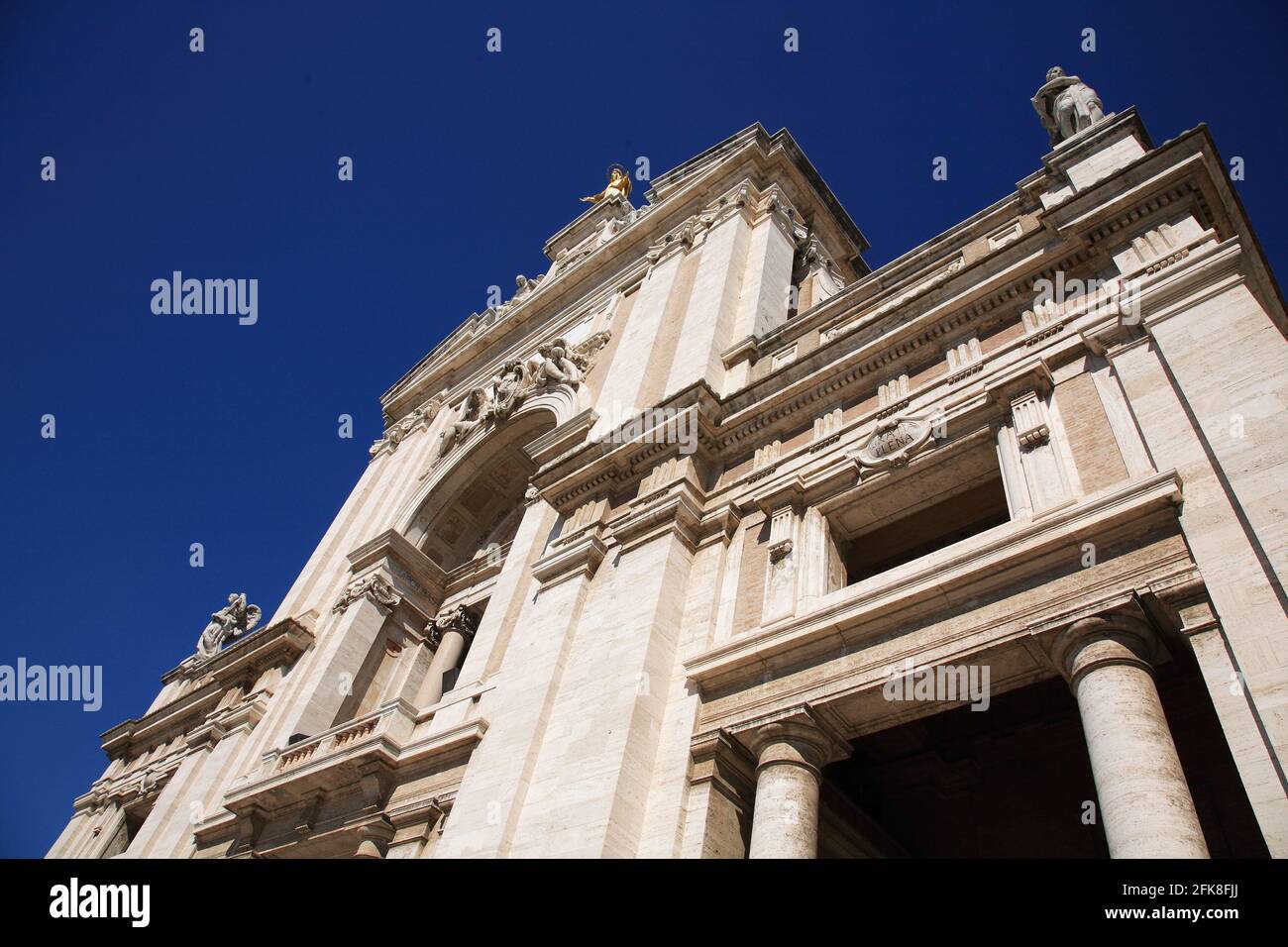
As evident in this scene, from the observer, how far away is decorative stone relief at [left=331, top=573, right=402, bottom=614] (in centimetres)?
2138

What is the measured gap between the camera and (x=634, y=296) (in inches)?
923

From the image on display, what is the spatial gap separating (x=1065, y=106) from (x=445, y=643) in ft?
52.1

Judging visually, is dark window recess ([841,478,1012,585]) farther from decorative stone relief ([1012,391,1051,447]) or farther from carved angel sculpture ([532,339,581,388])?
carved angel sculpture ([532,339,581,388])

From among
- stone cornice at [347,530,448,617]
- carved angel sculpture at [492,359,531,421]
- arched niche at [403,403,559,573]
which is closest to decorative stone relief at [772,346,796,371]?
arched niche at [403,403,559,573]

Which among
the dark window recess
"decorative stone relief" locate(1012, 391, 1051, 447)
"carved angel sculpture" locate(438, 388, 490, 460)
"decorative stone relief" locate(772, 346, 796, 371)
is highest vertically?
"carved angel sculpture" locate(438, 388, 490, 460)

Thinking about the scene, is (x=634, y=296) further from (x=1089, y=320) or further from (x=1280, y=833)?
(x=1280, y=833)

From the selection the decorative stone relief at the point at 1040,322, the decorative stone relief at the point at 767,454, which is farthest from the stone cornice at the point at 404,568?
the decorative stone relief at the point at 1040,322

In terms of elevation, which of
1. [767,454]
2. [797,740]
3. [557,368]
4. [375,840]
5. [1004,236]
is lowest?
[797,740]

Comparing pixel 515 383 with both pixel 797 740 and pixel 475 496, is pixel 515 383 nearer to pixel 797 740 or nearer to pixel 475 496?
pixel 475 496

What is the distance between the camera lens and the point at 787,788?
9.60 metres

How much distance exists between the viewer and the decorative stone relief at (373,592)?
70.2 feet

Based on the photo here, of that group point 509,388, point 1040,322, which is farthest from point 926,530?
point 509,388

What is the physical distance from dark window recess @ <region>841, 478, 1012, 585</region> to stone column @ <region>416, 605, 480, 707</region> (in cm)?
984

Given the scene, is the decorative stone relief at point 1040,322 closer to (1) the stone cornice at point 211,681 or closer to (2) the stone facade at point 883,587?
(2) the stone facade at point 883,587
